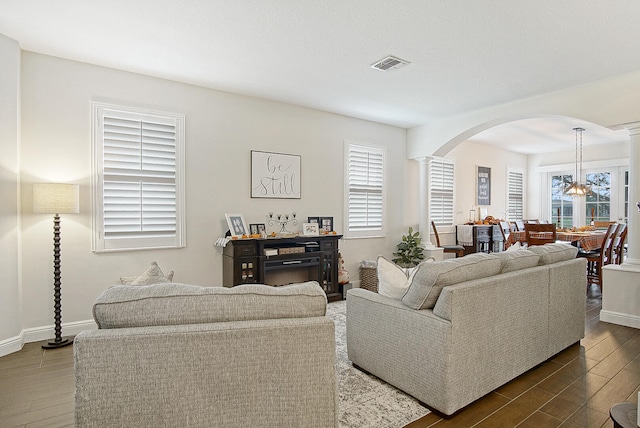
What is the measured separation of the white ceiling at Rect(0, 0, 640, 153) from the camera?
8.51ft

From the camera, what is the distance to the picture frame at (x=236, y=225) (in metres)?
4.24

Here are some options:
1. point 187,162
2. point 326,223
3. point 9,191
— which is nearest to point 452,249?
point 326,223

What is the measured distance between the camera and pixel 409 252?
5.93 metres

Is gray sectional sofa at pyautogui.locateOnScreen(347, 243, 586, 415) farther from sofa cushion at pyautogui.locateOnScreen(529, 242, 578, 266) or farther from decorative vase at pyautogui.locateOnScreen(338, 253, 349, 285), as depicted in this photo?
decorative vase at pyautogui.locateOnScreen(338, 253, 349, 285)

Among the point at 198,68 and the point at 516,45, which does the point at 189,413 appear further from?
the point at 516,45

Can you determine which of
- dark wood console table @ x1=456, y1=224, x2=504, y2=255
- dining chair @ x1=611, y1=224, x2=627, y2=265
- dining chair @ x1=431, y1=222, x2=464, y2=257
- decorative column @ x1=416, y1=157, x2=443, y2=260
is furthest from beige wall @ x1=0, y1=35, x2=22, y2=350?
dining chair @ x1=611, y1=224, x2=627, y2=265

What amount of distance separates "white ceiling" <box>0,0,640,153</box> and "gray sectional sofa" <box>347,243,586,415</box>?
184cm

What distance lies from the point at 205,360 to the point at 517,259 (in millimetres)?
2314

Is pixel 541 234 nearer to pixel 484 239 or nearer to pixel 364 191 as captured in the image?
pixel 484 239

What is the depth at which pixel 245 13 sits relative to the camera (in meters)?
2.66

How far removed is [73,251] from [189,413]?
296 cm

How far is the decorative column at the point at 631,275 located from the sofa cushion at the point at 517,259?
1.92m

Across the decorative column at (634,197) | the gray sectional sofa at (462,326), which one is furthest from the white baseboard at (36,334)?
the decorative column at (634,197)

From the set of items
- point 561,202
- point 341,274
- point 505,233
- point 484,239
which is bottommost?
point 341,274
